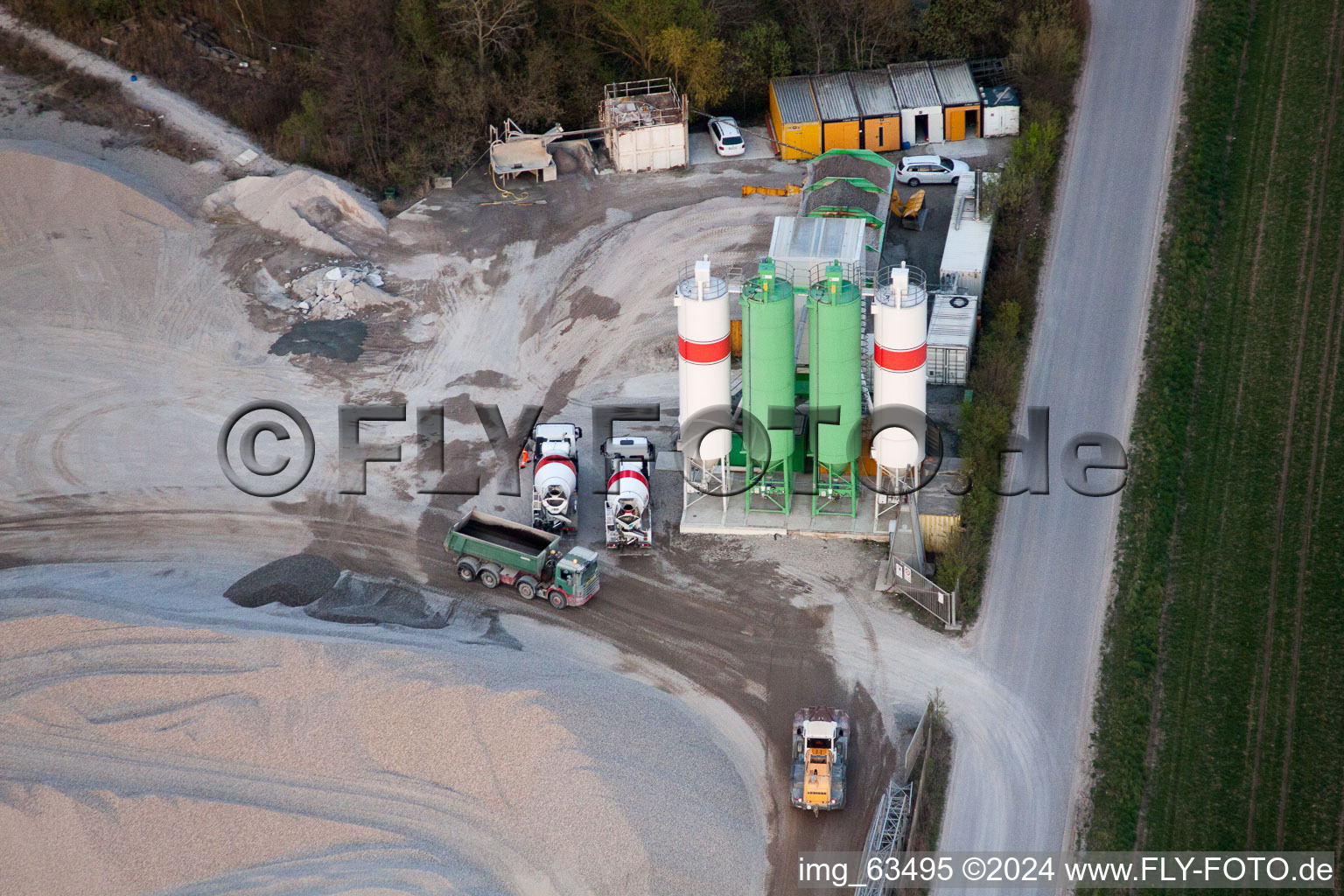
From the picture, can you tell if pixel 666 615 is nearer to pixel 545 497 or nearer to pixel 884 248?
pixel 545 497

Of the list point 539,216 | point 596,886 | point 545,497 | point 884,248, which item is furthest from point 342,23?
point 596,886

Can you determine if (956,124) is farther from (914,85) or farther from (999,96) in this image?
(914,85)

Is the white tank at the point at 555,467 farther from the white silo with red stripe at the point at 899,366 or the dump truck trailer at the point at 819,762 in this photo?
the dump truck trailer at the point at 819,762

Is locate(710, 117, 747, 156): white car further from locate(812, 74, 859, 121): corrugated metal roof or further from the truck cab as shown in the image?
the truck cab

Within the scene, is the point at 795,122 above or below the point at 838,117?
below

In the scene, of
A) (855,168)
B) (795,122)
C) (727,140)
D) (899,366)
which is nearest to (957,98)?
(795,122)

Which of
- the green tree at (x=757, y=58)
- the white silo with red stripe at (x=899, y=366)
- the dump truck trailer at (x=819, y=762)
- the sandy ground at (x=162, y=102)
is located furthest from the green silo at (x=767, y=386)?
the sandy ground at (x=162, y=102)
